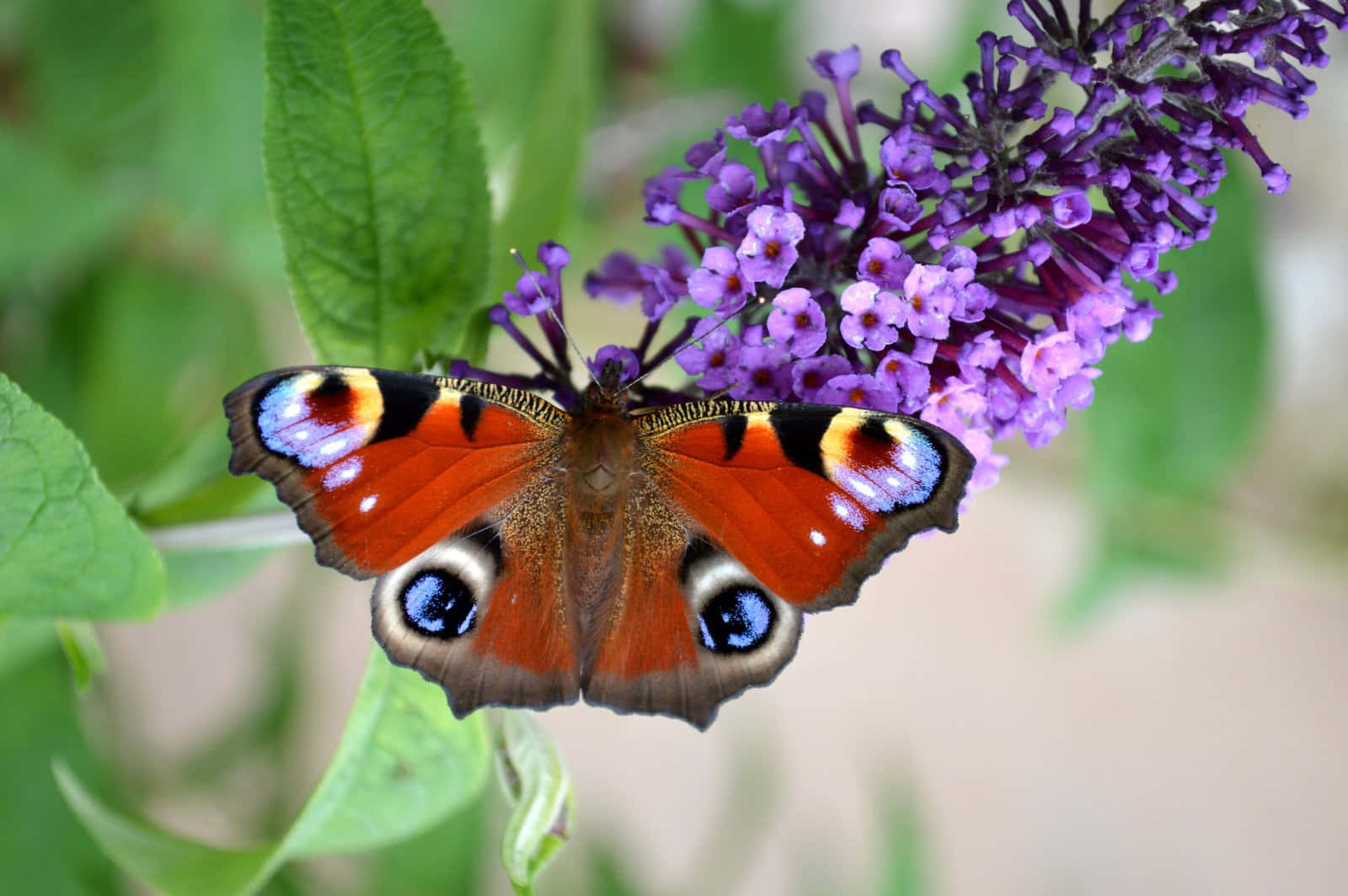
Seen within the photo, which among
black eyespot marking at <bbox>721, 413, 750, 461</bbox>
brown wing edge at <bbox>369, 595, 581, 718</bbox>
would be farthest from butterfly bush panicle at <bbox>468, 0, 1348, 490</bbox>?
brown wing edge at <bbox>369, 595, 581, 718</bbox>

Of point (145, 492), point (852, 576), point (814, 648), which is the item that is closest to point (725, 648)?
point (852, 576)

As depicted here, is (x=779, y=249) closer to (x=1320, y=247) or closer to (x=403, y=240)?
(x=403, y=240)

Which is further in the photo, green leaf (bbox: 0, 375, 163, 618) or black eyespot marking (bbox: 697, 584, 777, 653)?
black eyespot marking (bbox: 697, 584, 777, 653)

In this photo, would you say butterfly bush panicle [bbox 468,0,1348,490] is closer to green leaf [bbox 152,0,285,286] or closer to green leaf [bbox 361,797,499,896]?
green leaf [bbox 152,0,285,286]

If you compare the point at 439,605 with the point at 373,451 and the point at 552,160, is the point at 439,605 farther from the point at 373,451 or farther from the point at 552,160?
the point at 552,160

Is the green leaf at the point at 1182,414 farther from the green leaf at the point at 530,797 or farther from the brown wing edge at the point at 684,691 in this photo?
the green leaf at the point at 530,797

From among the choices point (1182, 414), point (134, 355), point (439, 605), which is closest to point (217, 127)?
point (134, 355)
